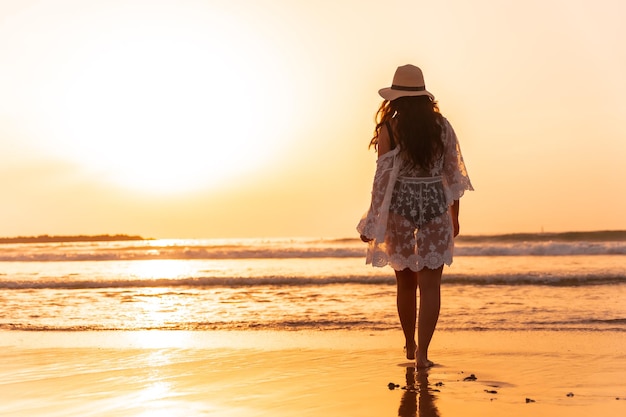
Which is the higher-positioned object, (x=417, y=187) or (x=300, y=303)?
(x=417, y=187)

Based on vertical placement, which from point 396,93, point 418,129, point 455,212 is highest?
point 396,93

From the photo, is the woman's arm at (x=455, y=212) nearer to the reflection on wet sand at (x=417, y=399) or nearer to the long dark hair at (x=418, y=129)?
the long dark hair at (x=418, y=129)

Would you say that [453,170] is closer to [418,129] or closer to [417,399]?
[418,129]

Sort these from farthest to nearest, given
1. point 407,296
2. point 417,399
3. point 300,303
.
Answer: point 300,303
point 407,296
point 417,399

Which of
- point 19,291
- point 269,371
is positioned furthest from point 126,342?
point 19,291

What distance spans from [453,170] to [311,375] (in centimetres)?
153

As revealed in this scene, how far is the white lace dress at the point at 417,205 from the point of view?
4.23 m

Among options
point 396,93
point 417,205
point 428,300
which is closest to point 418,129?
point 396,93

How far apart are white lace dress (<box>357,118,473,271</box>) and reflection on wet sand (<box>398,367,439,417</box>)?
0.65m

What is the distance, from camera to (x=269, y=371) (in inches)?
174

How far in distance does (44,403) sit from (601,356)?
354cm

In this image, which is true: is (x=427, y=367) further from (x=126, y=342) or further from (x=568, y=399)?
(x=126, y=342)

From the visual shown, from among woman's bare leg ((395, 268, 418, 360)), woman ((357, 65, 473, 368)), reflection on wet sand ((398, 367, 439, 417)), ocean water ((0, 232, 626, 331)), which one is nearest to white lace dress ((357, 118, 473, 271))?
woman ((357, 65, 473, 368))

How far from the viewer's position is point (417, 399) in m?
3.56
